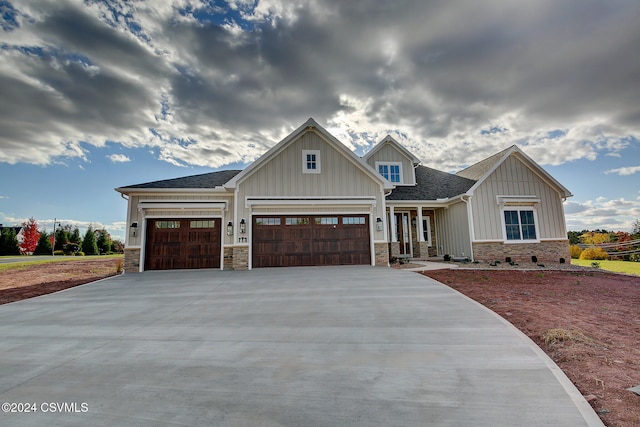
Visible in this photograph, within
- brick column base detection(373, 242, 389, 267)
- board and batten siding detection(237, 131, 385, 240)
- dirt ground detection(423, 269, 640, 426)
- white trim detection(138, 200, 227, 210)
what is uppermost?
board and batten siding detection(237, 131, 385, 240)

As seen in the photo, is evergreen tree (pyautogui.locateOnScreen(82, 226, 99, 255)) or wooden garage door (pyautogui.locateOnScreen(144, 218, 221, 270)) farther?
evergreen tree (pyautogui.locateOnScreen(82, 226, 99, 255))

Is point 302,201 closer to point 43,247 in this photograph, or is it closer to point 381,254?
point 381,254

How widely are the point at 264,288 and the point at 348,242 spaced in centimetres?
549

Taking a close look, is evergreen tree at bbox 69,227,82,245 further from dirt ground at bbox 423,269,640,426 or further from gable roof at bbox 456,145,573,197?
dirt ground at bbox 423,269,640,426

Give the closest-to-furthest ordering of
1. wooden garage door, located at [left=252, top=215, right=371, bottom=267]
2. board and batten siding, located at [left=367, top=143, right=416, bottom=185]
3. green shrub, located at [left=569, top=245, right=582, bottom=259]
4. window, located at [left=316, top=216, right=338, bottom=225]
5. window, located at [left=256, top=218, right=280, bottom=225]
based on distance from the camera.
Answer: wooden garage door, located at [left=252, top=215, right=371, bottom=267], window, located at [left=256, top=218, right=280, bottom=225], window, located at [left=316, top=216, right=338, bottom=225], board and batten siding, located at [left=367, top=143, right=416, bottom=185], green shrub, located at [left=569, top=245, right=582, bottom=259]

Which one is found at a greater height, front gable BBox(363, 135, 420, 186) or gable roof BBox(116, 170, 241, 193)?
front gable BBox(363, 135, 420, 186)

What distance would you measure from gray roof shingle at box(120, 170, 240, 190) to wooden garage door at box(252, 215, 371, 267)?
304 centimetres

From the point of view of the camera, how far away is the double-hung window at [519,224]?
548 inches

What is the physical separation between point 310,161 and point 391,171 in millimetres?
6352

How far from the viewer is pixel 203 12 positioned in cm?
949

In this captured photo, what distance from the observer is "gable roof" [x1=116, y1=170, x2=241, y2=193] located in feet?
39.7

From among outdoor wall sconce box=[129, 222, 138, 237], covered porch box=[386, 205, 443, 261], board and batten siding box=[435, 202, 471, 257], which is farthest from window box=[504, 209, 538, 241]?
outdoor wall sconce box=[129, 222, 138, 237]

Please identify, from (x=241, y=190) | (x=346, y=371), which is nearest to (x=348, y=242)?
(x=241, y=190)

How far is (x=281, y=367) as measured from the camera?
309 cm
